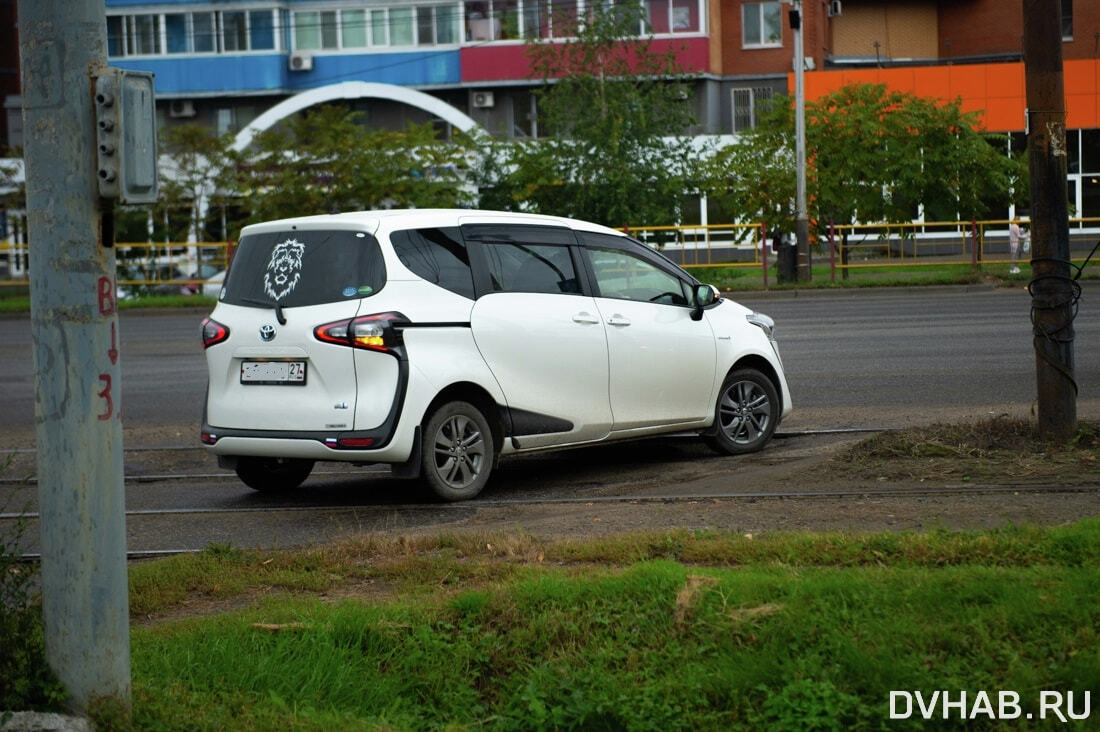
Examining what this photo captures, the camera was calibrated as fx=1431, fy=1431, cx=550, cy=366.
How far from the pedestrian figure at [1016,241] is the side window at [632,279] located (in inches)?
986

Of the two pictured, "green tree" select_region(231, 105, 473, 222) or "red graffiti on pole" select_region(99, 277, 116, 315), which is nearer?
"red graffiti on pole" select_region(99, 277, 116, 315)

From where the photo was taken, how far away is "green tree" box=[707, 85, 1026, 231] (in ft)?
113

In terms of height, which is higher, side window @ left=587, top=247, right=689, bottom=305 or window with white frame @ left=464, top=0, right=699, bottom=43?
window with white frame @ left=464, top=0, right=699, bottom=43

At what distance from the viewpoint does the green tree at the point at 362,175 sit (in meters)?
35.5

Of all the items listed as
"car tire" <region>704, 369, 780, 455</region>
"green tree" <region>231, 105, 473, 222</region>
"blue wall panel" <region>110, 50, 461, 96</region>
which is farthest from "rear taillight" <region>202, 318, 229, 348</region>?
"blue wall panel" <region>110, 50, 461, 96</region>

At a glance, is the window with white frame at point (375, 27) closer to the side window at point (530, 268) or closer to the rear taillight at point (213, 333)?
the side window at point (530, 268)

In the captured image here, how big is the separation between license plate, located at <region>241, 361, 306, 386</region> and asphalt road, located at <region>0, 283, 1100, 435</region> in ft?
11.1

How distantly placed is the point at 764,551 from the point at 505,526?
190 centimetres

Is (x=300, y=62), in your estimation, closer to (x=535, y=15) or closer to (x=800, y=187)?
(x=535, y=15)

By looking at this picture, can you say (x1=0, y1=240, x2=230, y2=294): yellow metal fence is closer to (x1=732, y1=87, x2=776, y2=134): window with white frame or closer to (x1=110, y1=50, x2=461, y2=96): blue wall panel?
(x1=110, y1=50, x2=461, y2=96): blue wall panel

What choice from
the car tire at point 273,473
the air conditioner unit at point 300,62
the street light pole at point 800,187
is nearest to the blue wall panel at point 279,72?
the air conditioner unit at point 300,62

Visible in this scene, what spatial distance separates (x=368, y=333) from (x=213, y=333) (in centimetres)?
124

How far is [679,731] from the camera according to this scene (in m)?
4.72

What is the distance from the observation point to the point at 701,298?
409 inches
